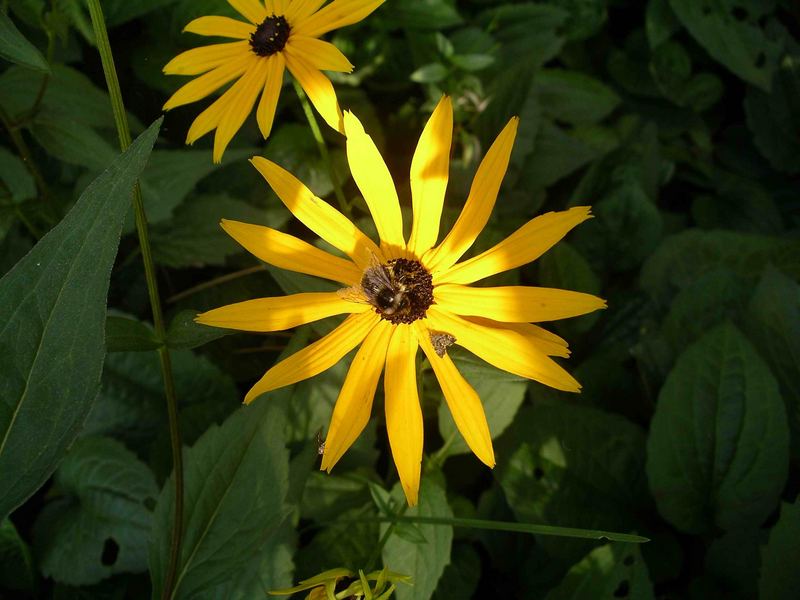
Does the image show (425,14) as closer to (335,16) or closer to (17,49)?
(335,16)

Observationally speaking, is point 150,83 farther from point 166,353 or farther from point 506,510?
point 506,510

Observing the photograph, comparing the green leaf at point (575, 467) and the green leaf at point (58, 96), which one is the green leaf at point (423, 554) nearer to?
the green leaf at point (575, 467)

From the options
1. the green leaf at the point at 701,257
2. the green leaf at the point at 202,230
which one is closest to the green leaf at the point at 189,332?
the green leaf at the point at 202,230

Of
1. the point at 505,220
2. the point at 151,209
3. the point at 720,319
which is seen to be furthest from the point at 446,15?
the point at 720,319

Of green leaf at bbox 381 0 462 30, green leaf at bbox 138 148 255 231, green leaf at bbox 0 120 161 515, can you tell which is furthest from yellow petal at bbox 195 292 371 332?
green leaf at bbox 381 0 462 30

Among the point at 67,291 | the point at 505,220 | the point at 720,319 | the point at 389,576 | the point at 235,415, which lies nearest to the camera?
the point at 67,291

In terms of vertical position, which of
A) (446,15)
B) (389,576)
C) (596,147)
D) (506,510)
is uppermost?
(446,15)
